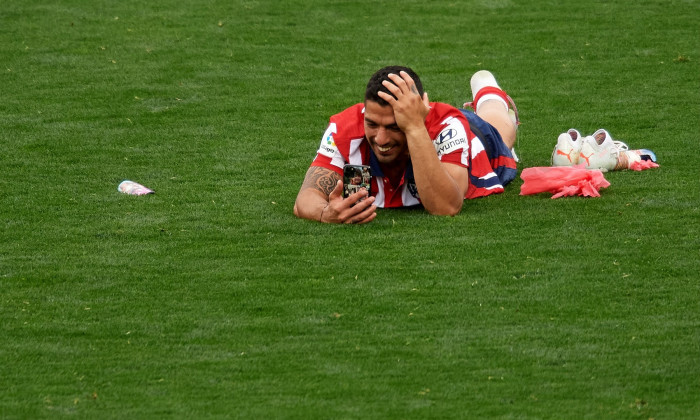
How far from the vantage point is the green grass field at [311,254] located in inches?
153

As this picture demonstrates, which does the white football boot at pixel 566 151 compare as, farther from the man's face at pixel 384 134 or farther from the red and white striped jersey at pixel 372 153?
the man's face at pixel 384 134

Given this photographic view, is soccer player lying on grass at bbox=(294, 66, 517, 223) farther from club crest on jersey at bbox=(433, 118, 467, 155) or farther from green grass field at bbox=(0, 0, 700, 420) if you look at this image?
green grass field at bbox=(0, 0, 700, 420)

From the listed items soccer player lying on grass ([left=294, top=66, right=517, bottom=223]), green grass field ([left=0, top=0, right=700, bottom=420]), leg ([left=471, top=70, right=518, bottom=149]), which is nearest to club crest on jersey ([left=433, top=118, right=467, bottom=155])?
soccer player lying on grass ([left=294, top=66, right=517, bottom=223])

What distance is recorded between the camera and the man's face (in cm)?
571

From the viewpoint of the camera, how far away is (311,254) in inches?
209

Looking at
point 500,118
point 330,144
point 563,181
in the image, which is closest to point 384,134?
point 330,144

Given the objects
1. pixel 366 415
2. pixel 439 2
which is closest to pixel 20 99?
pixel 439 2

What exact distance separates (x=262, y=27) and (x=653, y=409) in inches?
306

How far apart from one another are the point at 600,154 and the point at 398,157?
1.58 metres

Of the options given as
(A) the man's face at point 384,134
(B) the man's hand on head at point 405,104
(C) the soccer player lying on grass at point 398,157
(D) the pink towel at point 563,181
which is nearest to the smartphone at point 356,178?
(C) the soccer player lying on grass at point 398,157

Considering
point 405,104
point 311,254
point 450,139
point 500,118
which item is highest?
point 405,104

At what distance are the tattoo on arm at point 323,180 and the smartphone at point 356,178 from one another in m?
0.15

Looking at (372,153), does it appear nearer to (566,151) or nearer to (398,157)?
(398,157)

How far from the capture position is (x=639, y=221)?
5.74 meters
